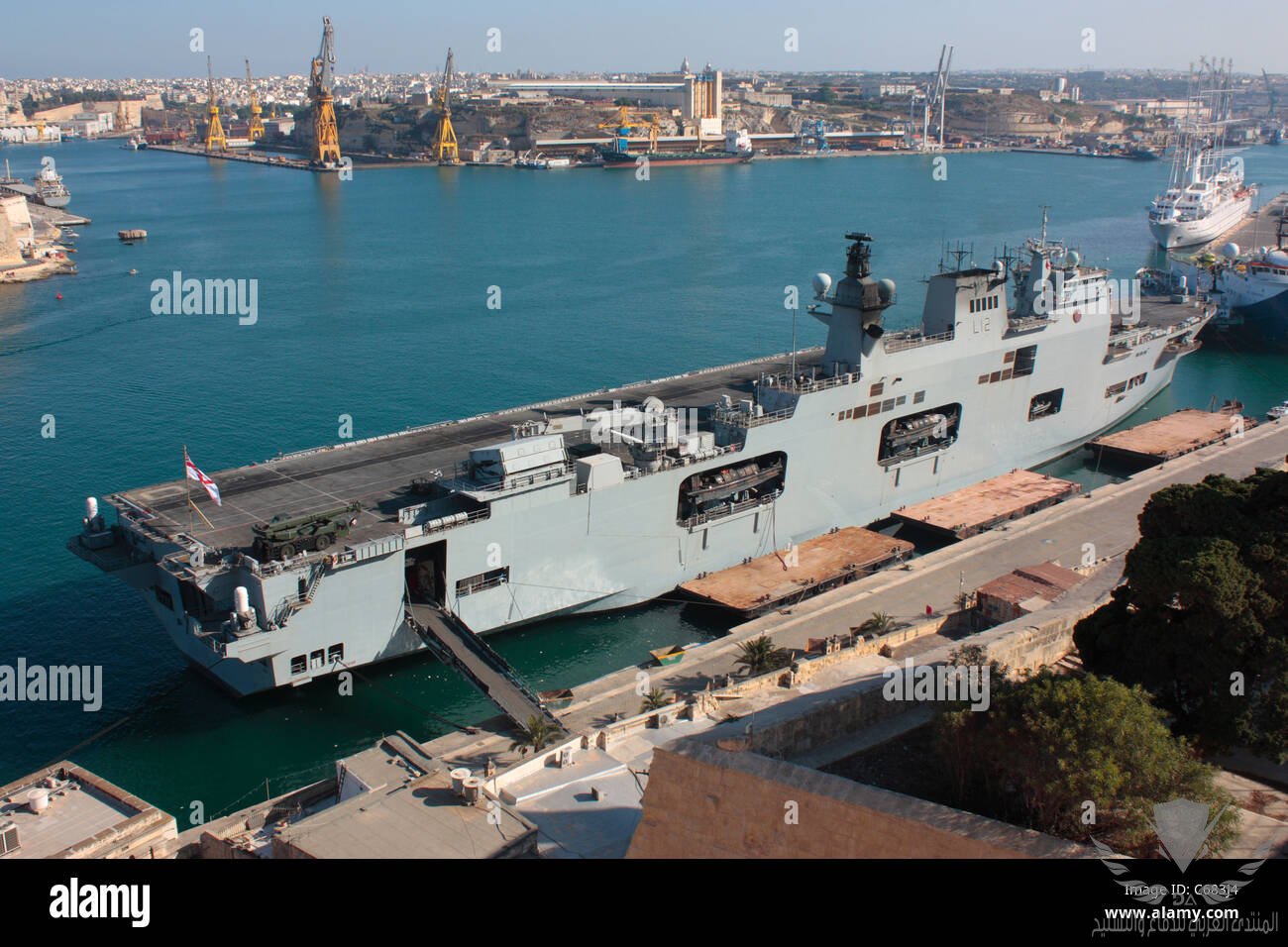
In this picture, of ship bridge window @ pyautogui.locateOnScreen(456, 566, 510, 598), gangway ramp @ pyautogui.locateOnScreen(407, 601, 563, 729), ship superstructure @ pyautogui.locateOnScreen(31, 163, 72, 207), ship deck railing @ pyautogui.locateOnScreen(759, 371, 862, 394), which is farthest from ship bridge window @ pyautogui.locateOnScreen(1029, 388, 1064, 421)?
ship superstructure @ pyautogui.locateOnScreen(31, 163, 72, 207)

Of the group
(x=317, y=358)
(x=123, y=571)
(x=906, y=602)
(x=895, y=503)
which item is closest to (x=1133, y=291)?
(x=895, y=503)

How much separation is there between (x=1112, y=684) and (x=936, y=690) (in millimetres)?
4373

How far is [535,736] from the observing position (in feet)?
76.0

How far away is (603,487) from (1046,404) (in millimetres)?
22954

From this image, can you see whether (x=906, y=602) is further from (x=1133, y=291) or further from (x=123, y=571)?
(x=1133, y=291)

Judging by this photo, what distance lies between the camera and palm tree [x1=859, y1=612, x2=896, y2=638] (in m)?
28.5

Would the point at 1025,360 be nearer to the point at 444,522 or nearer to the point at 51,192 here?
the point at 444,522

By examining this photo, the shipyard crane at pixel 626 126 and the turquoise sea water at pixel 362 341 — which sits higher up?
the shipyard crane at pixel 626 126

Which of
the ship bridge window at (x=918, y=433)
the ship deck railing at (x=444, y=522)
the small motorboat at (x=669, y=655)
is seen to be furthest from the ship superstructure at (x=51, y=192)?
the small motorboat at (x=669, y=655)

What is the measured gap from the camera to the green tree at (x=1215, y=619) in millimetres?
18094

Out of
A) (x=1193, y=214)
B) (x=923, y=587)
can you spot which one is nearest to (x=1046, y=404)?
(x=923, y=587)

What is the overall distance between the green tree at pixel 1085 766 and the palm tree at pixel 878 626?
11.7m

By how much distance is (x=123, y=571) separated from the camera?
92.0ft

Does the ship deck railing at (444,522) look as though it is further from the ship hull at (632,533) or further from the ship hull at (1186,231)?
the ship hull at (1186,231)
